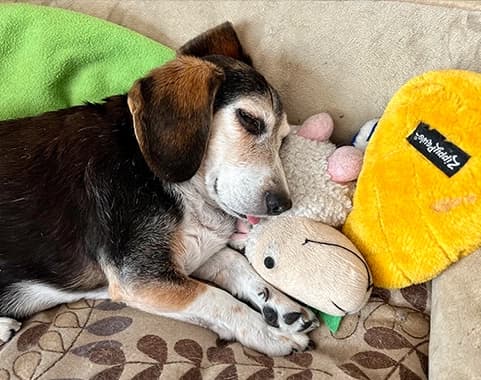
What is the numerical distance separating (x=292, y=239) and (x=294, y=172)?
20 centimetres

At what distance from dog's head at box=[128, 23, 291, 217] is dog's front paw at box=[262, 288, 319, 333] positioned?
0.22m

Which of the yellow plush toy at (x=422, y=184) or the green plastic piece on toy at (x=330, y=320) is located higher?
the yellow plush toy at (x=422, y=184)

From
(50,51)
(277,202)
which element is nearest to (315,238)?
(277,202)

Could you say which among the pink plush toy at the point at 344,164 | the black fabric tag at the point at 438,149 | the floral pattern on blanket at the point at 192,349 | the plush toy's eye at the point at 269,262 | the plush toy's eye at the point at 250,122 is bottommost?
the floral pattern on blanket at the point at 192,349

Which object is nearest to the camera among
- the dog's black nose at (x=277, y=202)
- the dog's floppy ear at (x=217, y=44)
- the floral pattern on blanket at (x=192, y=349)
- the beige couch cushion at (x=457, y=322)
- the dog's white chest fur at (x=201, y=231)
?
the beige couch cushion at (x=457, y=322)

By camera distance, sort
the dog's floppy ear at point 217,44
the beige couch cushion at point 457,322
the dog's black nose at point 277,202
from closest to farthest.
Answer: the beige couch cushion at point 457,322 → the dog's black nose at point 277,202 → the dog's floppy ear at point 217,44

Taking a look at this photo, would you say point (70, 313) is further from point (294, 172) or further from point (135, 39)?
point (135, 39)

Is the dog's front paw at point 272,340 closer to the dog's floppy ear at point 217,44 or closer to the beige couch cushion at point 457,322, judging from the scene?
the beige couch cushion at point 457,322

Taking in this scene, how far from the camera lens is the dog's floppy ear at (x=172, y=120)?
4.82 feet

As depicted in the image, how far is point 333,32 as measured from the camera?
5.89 ft

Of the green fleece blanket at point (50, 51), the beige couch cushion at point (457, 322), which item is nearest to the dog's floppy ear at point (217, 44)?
the green fleece blanket at point (50, 51)

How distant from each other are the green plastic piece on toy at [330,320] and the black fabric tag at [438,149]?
0.42 m

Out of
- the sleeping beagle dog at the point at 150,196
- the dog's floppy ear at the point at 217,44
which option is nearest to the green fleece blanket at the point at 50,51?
the dog's floppy ear at the point at 217,44

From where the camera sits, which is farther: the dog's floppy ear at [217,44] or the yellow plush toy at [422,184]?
the dog's floppy ear at [217,44]
